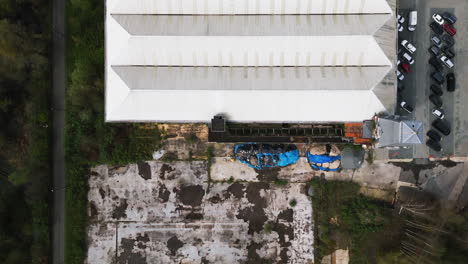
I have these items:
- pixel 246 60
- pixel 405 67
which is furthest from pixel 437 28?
pixel 246 60

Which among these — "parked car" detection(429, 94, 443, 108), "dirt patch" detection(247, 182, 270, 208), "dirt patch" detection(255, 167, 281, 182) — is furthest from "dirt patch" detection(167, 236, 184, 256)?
"parked car" detection(429, 94, 443, 108)

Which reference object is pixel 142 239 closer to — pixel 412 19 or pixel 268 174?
pixel 268 174

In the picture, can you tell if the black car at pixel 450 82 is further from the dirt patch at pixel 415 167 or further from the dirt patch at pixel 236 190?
the dirt patch at pixel 236 190

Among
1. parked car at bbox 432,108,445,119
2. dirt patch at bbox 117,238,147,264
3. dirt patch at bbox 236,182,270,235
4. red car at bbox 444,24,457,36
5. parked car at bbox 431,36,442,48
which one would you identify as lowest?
dirt patch at bbox 117,238,147,264

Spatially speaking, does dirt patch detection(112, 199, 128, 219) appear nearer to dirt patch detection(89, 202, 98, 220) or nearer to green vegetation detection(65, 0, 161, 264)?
dirt patch detection(89, 202, 98, 220)

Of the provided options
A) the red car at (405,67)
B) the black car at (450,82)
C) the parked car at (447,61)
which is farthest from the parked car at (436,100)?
the red car at (405,67)
